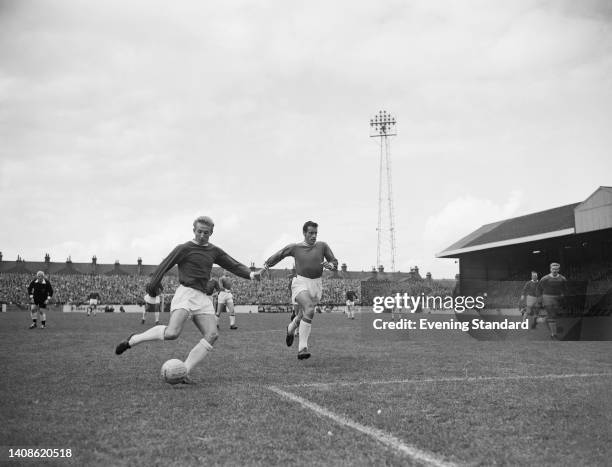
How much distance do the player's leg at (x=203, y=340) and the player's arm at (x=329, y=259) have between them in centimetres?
308

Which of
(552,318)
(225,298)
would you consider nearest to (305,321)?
(552,318)

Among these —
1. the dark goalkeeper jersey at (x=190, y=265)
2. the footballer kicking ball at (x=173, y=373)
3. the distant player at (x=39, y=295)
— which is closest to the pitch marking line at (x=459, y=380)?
the footballer kicking ball at (x=173, y=373)

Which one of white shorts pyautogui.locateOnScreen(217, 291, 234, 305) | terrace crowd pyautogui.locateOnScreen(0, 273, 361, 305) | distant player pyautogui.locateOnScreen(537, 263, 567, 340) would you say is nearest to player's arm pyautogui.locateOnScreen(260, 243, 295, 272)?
distant player pyautogui.locateOnScreen(537, 263, 567, 340)

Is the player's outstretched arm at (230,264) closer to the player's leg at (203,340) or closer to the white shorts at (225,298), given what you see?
the player's leg at (203,340)

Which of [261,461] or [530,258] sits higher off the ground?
[530,258]

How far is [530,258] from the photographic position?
40.1 m

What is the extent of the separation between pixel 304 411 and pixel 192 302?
258cm

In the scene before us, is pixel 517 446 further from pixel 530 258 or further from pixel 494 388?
pixel 530 258

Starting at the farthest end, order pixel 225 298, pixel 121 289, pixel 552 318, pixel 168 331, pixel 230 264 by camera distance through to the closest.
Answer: pixel 121 289
pixel 225 298
pixel 552 318
pixel 230 264
pixel 168 331

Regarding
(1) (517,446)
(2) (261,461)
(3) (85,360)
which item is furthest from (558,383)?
(3) (85,360)

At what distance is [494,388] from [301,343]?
3.73m

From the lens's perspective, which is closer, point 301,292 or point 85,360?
point 85,360

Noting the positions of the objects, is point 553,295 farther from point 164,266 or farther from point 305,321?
point 164,266

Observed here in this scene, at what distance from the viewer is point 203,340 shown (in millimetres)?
6832
